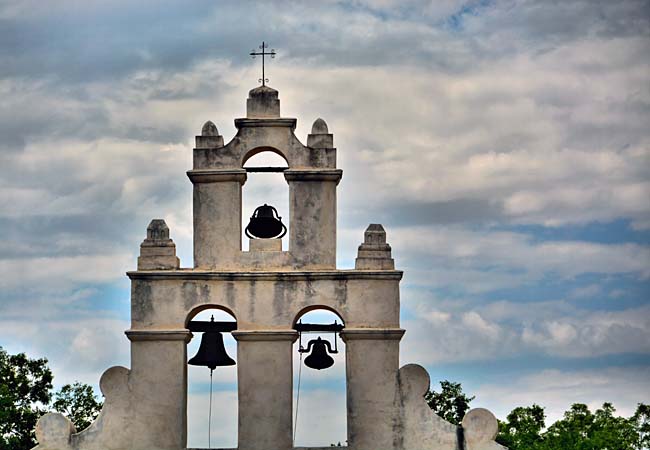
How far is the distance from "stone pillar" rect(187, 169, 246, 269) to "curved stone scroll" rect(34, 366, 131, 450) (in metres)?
2.16

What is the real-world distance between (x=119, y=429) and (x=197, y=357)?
7.01 feet

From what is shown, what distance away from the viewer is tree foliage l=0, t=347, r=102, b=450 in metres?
41.2

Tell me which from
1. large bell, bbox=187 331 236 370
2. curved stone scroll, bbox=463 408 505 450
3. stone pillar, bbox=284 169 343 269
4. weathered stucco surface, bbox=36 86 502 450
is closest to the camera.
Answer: curved stone scroll, bbox=463 408 505 450

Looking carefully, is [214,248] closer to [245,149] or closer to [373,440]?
[245,149]

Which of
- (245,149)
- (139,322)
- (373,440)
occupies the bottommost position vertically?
(373,440)

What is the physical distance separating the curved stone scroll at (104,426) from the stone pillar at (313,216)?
3274 millimetres

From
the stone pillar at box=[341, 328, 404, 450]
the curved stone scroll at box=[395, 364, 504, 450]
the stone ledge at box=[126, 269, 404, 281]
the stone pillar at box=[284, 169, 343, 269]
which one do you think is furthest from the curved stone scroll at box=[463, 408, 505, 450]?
the stone pillar at box=[284, 169, 343, 269]

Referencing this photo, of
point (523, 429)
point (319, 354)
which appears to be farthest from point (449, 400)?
point (319, 354)

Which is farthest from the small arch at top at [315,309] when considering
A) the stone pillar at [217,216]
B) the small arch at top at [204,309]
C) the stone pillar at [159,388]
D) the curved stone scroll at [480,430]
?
the curved stone scroll at [480,430]

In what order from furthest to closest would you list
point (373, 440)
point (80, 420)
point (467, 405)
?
1. point (467, 405)
2. point (80, 420)
3. point (373, 440)

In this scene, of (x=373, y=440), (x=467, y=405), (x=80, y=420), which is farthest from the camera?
(x=467, y=405)

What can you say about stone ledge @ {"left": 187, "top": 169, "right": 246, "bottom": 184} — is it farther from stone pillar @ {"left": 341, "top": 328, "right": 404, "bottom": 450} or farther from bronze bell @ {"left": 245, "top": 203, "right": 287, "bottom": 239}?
stone pillar @ {"left": 341, "top": 328, "right": 404, "bottom": 450}

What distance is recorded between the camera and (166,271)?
2745 centimetres

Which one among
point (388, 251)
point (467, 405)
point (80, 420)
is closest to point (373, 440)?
point (388, 251)
